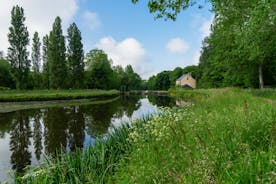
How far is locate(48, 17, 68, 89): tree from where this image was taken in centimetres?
4409

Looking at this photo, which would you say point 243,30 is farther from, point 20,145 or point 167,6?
point 20,145

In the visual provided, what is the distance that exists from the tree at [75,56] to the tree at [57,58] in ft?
12.5

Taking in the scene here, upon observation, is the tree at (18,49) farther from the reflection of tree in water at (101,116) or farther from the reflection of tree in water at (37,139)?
the reflection of tree in water at (37,139)

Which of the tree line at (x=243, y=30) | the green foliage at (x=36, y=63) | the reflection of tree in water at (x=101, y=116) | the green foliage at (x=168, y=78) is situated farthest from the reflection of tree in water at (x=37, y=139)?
the green foliage at (x=168, y=78)

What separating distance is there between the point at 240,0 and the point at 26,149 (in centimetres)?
1264

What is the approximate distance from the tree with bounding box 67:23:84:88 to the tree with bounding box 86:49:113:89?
34.7ft

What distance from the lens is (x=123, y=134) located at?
6.22 metres

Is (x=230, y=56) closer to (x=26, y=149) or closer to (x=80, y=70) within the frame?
(x=26, y=149)

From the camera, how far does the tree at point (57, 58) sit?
4409 cm

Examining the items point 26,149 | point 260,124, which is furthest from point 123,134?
point 26,149

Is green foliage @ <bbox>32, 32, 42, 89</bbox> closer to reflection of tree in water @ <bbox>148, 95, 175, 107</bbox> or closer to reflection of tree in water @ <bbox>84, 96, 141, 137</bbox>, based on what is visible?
reflection of tree in water @ <bbox>148, 95, 175, 107</bbox>

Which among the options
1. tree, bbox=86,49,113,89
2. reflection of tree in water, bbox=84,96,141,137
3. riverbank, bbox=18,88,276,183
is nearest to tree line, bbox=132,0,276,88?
riverbank, bbox=18,88,276,183

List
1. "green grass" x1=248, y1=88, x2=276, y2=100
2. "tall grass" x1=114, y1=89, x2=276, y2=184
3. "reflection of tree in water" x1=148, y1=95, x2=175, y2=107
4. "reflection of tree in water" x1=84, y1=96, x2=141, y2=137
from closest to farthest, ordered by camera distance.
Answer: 1. "tall grass" x1=114, y1=89, x2=276, y2=184
2. "reflection of tree in water" x1=84, y1=96, x2=141, y2=137
3. "green grass" x1=248, y1=88, x2=276, y2=100
4. "reflection of tree in water" x1=148, y1=95, x2=175, y2=107

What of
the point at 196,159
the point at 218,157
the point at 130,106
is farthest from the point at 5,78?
the point at 218,157
